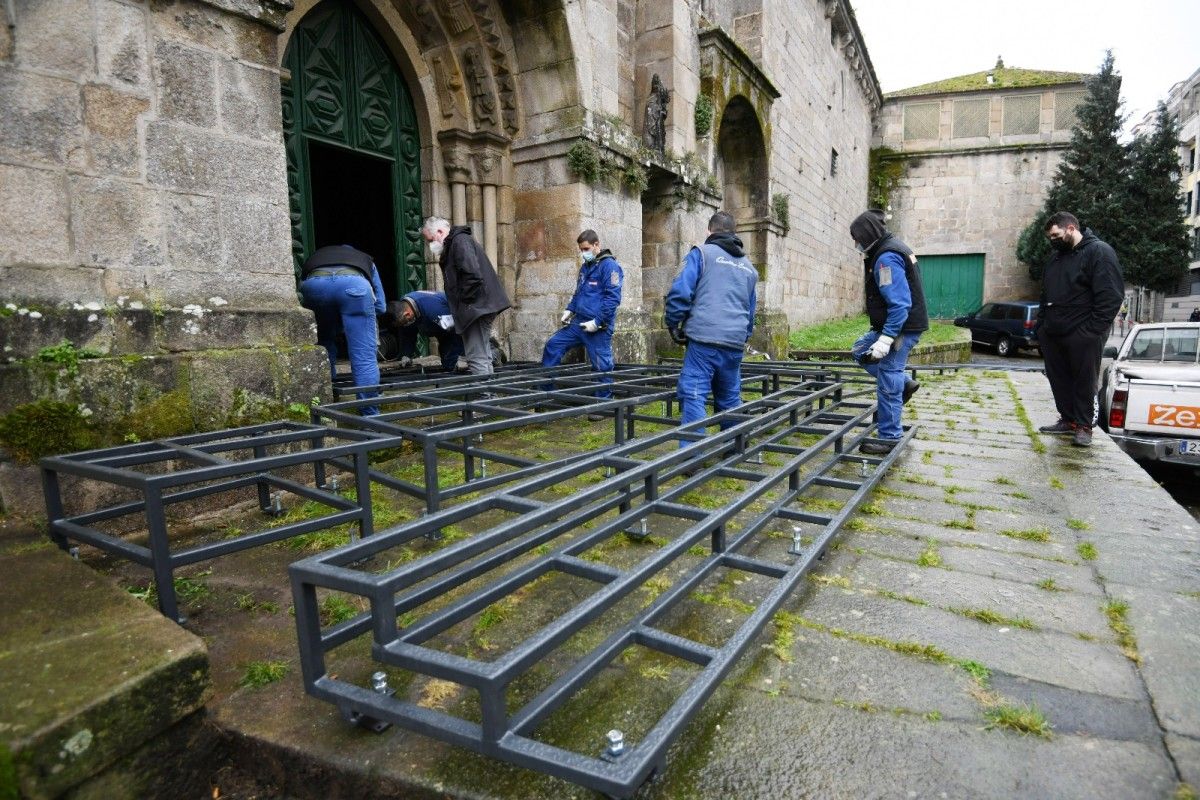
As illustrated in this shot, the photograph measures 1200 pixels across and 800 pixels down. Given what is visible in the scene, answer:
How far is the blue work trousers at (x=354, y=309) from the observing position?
171 inches

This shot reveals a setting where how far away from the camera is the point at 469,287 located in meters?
5.20

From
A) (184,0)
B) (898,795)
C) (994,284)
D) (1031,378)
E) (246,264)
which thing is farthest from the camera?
(994,284)

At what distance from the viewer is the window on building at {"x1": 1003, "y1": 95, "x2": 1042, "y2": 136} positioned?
24203 mm

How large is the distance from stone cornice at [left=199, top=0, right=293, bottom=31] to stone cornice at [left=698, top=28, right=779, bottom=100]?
697 cm

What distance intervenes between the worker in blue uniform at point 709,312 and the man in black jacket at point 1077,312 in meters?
2.55

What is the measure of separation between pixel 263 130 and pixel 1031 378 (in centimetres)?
993

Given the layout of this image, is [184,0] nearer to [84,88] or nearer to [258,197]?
[84,88]

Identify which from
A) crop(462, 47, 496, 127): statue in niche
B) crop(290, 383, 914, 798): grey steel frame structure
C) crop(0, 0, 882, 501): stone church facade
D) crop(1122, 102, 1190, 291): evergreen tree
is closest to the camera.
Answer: crop(290, 383, 914, 798): grey steel frame structure

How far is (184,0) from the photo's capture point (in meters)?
3.13

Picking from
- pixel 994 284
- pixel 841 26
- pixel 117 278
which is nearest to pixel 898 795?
pixel 117 278

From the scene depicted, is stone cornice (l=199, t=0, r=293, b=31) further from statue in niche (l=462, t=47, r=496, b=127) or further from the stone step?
statue in niche (l=462, t=47, r=496, b=127)

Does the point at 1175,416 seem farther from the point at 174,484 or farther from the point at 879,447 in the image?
the point at 174,484

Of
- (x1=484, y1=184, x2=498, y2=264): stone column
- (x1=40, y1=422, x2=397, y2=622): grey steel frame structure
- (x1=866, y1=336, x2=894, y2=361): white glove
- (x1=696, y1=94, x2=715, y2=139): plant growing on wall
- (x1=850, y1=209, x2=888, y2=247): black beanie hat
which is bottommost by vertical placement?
(x1=40, y1=422, x2=397, y2=622): grey steel frame structure

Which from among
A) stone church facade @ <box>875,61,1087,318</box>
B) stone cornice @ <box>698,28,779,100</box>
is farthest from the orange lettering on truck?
stone church facade @ <box>875,61,1087,318</box>
